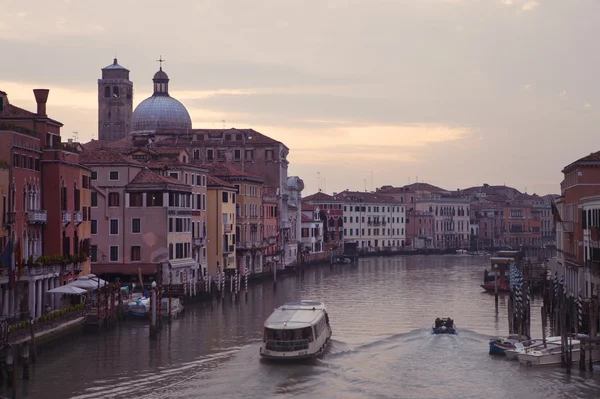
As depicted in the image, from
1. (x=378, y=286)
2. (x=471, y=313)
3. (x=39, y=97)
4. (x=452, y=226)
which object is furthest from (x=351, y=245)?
(x=39, y=97)

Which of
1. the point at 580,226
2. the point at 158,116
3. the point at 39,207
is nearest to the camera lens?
the point at 39,207

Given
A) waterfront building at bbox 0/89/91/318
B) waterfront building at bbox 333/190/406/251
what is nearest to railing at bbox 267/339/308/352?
waterfront building at bbox 0/89/91/318

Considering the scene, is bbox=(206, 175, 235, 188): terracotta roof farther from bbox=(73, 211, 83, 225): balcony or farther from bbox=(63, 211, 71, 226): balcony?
bbox=(63, 211, 71, 226): balcony

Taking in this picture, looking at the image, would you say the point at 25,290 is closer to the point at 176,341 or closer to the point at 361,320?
the point at 176,341

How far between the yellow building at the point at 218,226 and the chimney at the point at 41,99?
80.6 ft

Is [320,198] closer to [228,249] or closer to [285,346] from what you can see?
[228,249]

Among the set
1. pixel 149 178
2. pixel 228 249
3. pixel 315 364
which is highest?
pixel 149 178

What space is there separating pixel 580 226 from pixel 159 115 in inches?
2309

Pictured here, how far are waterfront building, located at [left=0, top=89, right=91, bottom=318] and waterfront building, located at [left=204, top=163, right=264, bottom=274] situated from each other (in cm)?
2715

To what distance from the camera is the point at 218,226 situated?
70.4 meters

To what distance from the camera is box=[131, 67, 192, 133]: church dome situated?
334 feet

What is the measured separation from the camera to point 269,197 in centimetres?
8825

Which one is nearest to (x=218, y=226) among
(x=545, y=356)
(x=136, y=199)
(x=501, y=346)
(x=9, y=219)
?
(x=136, y=199)

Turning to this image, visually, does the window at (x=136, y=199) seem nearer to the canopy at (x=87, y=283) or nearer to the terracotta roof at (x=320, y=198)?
the canopy at (x=87, y=283)
